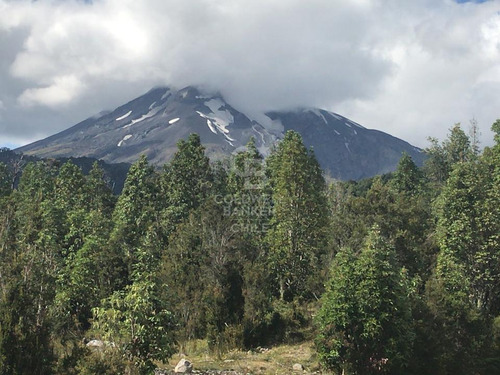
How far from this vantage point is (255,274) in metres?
26.7

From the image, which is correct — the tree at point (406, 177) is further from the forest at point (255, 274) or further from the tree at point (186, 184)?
the tree at point (186, 184)

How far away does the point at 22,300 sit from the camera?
12219 millimetres

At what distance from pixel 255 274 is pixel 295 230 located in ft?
20.6

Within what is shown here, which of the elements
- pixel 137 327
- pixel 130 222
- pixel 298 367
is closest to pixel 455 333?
pixel 298 367

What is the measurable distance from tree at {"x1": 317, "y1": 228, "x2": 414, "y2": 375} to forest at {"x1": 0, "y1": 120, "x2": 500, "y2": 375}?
2.2 inches

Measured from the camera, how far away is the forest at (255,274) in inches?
583

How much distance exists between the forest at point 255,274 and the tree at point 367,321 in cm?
6

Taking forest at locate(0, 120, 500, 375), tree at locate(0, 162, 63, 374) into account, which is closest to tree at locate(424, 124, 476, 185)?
forest at locate(0, 120, 500, 375)

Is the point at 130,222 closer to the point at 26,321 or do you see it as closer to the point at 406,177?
the point at 26,321

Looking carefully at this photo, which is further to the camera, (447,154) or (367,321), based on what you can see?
(447,154)

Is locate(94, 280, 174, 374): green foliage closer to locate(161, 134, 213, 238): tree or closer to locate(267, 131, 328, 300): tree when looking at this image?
locate(267, 131, 328, 300): tree

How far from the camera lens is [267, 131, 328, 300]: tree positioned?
104ft

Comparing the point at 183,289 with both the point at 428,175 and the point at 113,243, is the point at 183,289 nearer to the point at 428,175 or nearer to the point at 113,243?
the point at 113,243

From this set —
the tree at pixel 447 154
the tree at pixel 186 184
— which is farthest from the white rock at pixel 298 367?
the tree at pixel 447 154
